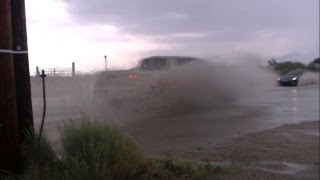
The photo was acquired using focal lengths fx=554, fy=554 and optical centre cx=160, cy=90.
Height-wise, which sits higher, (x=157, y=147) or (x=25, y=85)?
(x=25, y=85)

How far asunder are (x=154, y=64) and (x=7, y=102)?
1669cm

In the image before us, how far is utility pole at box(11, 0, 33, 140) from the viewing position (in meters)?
6.59

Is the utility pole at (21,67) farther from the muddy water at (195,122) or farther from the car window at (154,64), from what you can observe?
the car window at (154,64)

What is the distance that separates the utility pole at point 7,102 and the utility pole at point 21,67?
37 centimetres

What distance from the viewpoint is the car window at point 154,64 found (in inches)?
878

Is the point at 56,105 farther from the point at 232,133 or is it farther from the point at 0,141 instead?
the point at 0,141

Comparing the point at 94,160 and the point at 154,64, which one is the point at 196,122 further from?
the point at 94,160

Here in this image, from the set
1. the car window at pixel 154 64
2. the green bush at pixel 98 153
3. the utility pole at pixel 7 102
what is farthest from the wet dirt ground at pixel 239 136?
the car window at pixel 154 64

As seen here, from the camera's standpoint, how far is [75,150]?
21.7 feet

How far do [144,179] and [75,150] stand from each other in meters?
0.90

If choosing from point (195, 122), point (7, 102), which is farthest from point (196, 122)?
point (7, 102)

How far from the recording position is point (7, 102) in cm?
612

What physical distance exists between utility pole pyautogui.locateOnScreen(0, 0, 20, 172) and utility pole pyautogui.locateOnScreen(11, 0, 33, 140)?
14.6 inches

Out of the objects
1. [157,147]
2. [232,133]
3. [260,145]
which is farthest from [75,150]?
[232,133]
